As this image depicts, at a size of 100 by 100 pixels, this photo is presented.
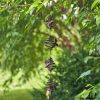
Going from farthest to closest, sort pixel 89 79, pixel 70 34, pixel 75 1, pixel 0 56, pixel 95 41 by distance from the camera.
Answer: pixel 70 34 → pixel 0 56 → pixel 89 79 → pixel 75 1 → pixel 95 41

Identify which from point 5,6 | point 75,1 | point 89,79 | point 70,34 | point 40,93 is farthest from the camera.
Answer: point 70,34

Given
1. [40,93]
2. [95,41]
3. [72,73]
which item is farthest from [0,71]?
[95,41]

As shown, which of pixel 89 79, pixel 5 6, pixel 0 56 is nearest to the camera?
pixel 5 6

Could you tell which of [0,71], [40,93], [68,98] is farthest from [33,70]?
[68,98]

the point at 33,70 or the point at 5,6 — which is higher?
the point at 5,6

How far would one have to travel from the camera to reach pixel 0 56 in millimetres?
11234

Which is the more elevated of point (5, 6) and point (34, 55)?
point (5, 6)

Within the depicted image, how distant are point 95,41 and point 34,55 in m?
8.33

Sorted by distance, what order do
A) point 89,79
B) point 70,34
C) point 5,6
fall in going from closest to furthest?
point 5,6 → point 89,79 → point 70,34

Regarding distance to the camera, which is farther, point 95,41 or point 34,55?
point 34,55

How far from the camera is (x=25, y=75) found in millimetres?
11656

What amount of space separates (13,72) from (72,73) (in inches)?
176

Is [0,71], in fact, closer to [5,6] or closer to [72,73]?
[72,73]

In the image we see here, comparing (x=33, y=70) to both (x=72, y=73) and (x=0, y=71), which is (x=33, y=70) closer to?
(x=0, y=71)
